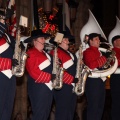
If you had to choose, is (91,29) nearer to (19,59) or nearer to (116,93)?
(116,93)

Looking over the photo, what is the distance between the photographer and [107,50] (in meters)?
5.57

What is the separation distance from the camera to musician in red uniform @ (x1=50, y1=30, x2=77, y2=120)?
513 centimetres

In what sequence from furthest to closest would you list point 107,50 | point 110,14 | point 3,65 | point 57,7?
point 110,14 → point 57,7 → point 107,50 → point 3,65

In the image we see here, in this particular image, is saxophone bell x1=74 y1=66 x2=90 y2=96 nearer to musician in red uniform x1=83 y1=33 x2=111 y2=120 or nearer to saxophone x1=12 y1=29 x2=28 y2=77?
musician in red uniform x1=83 y1=33 x2=111 y2=120

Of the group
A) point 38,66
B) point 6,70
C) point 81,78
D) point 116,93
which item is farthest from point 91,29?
point 6,70

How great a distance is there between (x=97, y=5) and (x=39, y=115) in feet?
19.7

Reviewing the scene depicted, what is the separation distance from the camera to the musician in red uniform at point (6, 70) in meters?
4.31

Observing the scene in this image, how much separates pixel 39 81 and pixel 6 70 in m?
0.57

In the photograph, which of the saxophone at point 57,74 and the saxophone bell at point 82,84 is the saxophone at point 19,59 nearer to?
the saxophone at point 57,74

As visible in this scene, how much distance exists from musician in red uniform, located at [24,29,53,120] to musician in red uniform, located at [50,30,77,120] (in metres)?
0.31

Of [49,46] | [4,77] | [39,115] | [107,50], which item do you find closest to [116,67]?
[107,50]

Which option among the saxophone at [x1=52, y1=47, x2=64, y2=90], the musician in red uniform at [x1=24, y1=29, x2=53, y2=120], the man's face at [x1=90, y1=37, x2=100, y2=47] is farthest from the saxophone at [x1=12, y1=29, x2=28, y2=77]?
the man's face at [x1=90, y1=37, x2=100, y2=47]

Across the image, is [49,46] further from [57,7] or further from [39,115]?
[57,7]

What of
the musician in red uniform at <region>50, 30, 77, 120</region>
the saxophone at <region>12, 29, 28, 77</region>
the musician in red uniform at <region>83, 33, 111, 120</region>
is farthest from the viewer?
the musician in red uniform at <region>83, 33, 111, 120</region>
